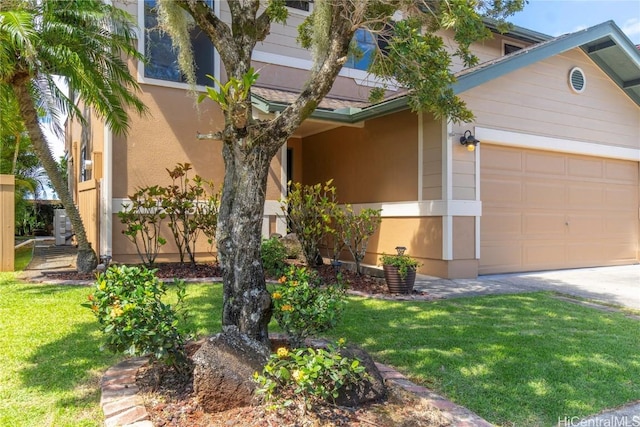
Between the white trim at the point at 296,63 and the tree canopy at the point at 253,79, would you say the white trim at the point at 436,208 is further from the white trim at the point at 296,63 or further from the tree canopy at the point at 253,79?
the white trim at the point at 296,63

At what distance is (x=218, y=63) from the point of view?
1016 centimetres

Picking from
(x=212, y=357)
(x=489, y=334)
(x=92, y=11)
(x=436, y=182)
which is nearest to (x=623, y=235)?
(x=436, y=182)

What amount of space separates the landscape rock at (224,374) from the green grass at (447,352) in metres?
0.70

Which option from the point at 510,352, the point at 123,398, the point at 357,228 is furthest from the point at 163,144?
the point at 510,352

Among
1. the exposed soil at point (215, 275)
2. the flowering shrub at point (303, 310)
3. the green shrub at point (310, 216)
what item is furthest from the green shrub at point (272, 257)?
the flowering shrub at point (303, 310)

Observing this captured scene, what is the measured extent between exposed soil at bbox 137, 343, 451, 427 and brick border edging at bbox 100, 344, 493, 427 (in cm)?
6

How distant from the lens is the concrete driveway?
296 inches

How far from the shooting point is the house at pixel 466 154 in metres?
8.95

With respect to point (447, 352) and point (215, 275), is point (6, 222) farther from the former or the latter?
point (447, 352)

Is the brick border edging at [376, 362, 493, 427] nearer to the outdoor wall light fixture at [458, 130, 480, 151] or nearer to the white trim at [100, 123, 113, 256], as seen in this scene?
the outdoor wall light fixture at [458, 130, 480, 151]

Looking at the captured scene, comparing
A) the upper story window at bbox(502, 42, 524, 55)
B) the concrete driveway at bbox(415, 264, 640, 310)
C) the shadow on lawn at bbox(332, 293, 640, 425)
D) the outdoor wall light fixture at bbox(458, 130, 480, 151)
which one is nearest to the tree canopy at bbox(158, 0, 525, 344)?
the shadow on lawn at bbox(332, 293, 640, 425)

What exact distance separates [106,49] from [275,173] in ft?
13.2

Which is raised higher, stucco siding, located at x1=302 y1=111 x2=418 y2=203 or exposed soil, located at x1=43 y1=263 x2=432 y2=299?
stucco siding, located at x1=302 y1=111 x2=418 y2=203

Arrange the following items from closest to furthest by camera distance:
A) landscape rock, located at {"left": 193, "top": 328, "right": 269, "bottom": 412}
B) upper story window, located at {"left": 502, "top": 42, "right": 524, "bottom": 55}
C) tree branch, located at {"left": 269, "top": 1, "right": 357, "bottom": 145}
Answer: landscape rock, located at {"left": 193, "top": 328, "right": 269, "bottom": 412} → tree branch, located at {"left": 269, "top": 1, "right": 357, "bottom": 145} → upper story window, located at {"left": 502, "top": 42, "right": 524, "bottom": 55}
